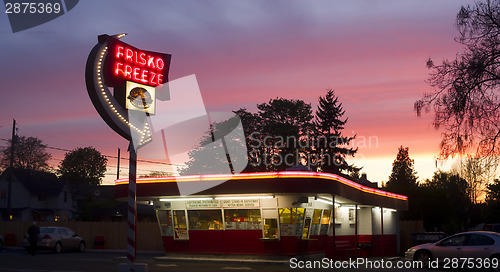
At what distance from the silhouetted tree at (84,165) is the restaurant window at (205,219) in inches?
3647

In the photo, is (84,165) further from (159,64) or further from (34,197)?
(159,64)

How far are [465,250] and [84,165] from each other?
105m

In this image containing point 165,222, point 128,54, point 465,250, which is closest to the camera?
point 128,54

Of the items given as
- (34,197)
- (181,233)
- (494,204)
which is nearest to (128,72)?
(181,233)

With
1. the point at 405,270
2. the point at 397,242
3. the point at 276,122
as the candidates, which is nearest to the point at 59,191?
the point at 276,122

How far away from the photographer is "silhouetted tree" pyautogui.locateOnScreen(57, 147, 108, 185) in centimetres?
11525

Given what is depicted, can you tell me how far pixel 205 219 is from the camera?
89.3 ft

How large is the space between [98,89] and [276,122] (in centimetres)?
4875

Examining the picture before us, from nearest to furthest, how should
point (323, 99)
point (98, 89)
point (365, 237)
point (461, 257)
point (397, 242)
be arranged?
point (98, 89)
point (461, 257)
point (365, 237)
point (397, 242)
point (323, 99)

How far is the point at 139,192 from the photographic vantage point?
2719 centimetres

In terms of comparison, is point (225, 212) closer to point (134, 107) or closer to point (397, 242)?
point (134, 107)

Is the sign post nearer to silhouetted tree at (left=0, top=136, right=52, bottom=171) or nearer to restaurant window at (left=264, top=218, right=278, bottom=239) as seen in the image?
restaurant window at (left=264, top=218, right=278, bottom=239)

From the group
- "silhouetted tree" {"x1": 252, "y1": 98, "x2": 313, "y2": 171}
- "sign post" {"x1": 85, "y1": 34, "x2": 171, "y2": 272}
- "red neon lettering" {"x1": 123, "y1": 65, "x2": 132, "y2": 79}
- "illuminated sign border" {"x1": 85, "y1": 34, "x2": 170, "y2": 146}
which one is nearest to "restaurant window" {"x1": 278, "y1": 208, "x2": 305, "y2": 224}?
"sign post" {"x1": 85, "y1": 34, "x2": 171, "y2": 272}

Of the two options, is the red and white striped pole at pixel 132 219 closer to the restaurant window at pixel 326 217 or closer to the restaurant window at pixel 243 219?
the restaurant window at pixel 243 219
